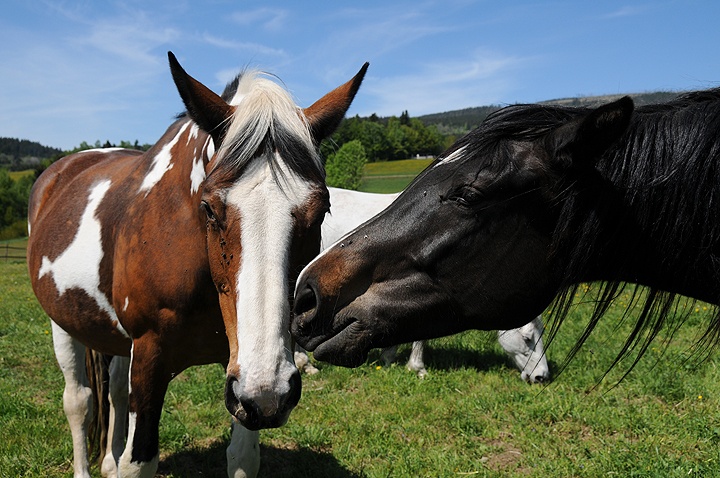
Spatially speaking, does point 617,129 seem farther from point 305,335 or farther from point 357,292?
point 305,335

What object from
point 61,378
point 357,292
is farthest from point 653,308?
point 61,378

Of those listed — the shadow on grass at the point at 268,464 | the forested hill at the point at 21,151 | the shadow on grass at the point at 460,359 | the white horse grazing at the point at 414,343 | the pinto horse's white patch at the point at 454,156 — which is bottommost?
the shadow on grass at the point at 460,359

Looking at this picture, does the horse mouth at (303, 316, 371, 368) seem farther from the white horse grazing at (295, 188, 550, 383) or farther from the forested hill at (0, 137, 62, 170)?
the forested hill at (0, 137, 62, 170)

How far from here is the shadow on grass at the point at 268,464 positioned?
13.5ft

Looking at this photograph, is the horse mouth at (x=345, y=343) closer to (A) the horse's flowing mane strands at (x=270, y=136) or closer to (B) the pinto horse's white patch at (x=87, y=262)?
(A) the horse's flowing mane strands at (x=270, y=136)

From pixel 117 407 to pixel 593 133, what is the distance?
395 cm

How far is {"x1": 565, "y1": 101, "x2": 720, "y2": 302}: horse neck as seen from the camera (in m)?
1.82

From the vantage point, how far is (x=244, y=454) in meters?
3.21

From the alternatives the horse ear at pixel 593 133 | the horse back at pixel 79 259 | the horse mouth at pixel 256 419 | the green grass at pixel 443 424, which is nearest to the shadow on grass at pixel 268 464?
the green grass at pixel 443 424

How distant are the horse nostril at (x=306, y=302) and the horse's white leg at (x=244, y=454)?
149 centimetres

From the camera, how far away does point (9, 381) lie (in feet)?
19.7

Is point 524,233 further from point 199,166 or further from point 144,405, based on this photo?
point 144,405

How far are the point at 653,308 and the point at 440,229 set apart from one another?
35.5 inches

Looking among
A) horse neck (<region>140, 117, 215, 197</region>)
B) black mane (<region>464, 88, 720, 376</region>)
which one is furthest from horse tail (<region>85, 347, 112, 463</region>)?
black mane (<region>464, 88, 720, 376</region>)
